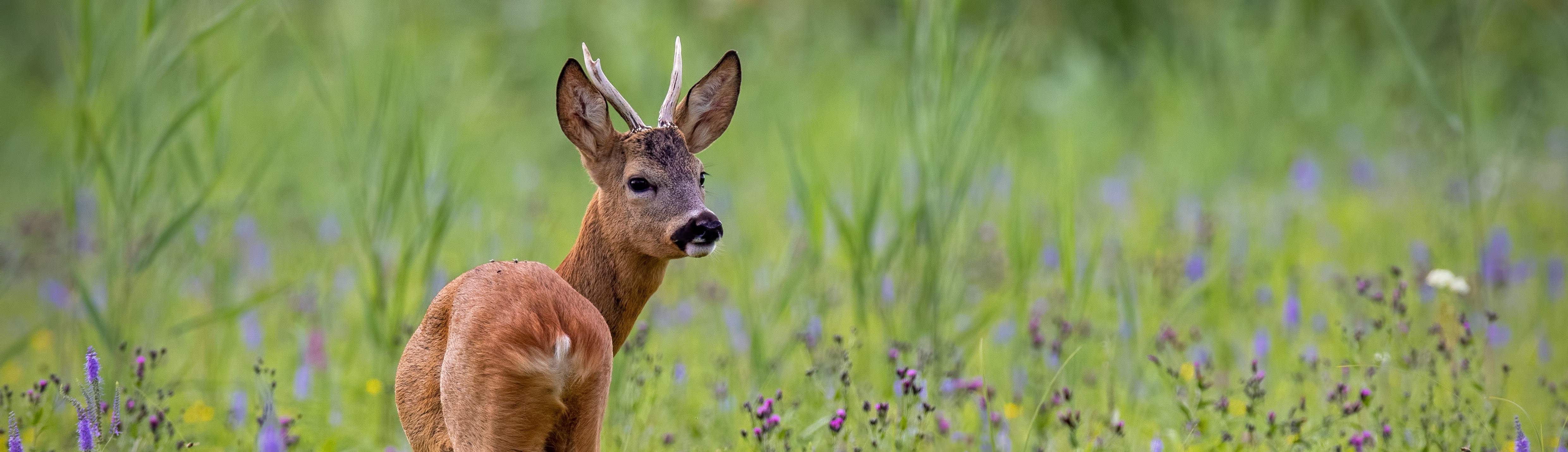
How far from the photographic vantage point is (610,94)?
208 cm

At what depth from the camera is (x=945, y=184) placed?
3486 millimetres

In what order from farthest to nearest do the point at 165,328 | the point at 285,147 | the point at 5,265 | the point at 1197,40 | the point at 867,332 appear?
the point at 1197,40, the point at 285,147, the point at 5,265, the point at 165,328, the point at 867,332

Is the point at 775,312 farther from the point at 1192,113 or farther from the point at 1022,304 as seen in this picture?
the point at 1192,113

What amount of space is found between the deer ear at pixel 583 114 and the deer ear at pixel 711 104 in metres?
0.16

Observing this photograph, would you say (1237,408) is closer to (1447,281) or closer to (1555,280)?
(1447,281)

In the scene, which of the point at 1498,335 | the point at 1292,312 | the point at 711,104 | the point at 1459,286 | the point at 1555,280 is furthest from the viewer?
the point at 1555,280

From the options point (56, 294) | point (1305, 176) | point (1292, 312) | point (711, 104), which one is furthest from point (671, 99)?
point (1305, 176)

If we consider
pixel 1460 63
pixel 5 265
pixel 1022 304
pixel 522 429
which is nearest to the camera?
pixel 522 429

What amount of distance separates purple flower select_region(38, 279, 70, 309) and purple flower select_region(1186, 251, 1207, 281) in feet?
14.3

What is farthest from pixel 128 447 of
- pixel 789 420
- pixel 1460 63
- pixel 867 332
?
pixel 1460 63

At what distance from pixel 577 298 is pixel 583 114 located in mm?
378

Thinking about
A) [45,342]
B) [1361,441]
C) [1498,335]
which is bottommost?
[1498,335]

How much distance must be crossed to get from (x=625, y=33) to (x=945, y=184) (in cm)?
368

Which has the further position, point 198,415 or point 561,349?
point 198,415
